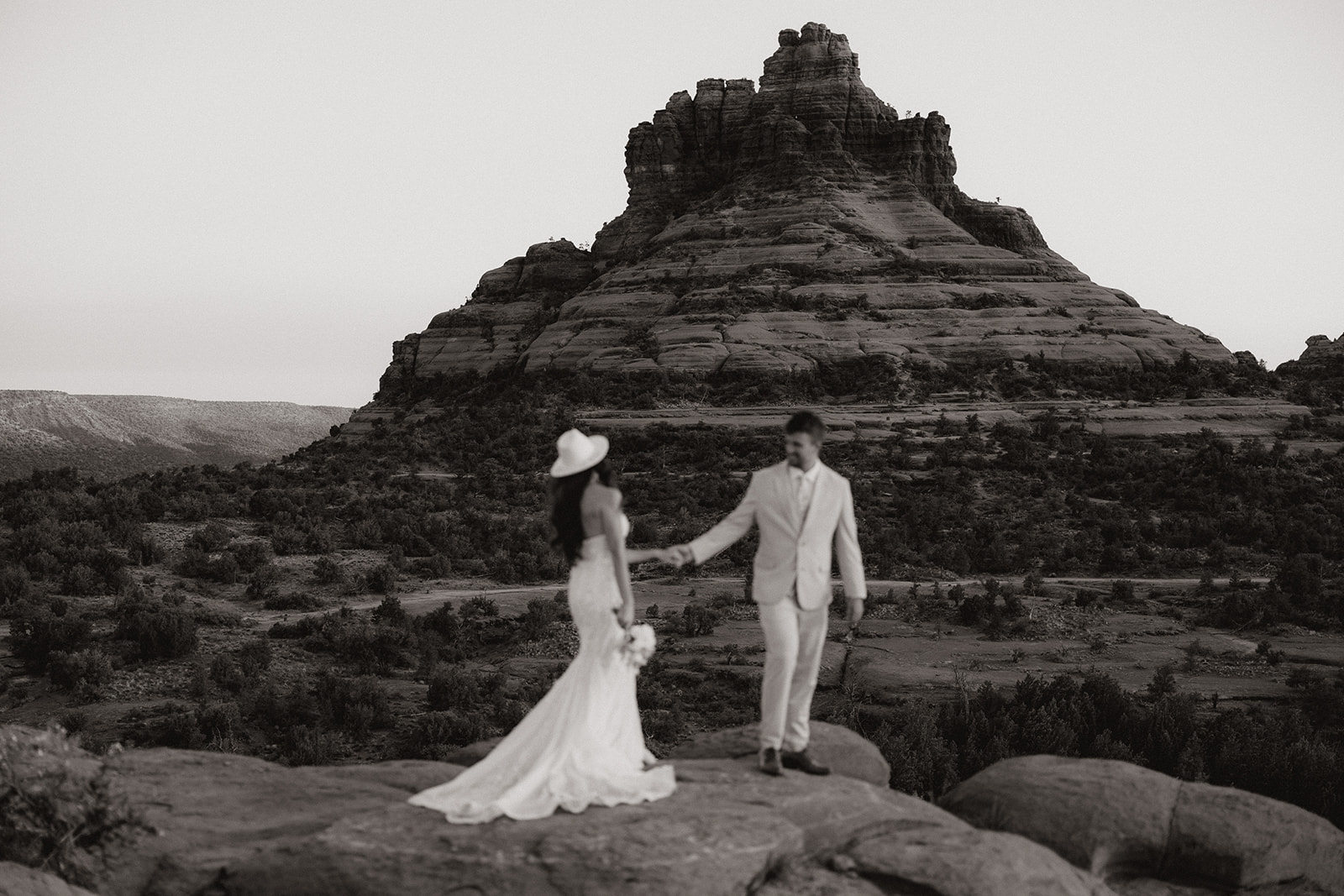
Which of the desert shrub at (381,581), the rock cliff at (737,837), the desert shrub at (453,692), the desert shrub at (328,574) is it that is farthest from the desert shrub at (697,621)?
the rock cliff at (737,837)

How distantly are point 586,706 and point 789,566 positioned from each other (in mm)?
1594

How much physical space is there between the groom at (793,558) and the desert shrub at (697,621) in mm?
19111

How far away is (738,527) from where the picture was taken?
8.13 meters

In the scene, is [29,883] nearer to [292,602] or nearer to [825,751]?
[825,751]

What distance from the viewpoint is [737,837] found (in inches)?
269

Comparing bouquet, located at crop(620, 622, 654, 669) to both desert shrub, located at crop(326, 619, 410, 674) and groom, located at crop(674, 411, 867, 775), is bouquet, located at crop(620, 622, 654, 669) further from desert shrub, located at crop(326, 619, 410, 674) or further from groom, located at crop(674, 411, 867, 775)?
desert shrub, located at crop(326, 619, 410, 674)

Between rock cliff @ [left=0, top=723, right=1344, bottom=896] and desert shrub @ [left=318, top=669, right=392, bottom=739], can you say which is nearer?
rock cliff @ [left=0, top=723, right=1344, bottom=896]

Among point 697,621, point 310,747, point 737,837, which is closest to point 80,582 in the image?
point 310,747

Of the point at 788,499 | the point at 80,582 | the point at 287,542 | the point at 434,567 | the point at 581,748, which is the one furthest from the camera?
the point at 287,542

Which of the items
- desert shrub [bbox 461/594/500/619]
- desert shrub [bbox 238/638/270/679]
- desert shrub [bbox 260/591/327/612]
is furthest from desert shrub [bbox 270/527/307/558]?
desert shrub [bbox 238/638/270/679]

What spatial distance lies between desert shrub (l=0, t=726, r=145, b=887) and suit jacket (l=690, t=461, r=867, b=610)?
158 inches

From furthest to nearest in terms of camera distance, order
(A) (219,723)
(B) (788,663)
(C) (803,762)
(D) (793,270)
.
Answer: (D) (793,270) → (A) (219,723) → (C) (803,762) → (B) (788,663)

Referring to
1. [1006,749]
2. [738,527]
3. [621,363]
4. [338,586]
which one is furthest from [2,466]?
[738,527]

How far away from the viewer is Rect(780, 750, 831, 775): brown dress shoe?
8.20 meters
